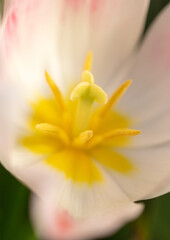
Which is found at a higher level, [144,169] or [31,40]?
[31,40]

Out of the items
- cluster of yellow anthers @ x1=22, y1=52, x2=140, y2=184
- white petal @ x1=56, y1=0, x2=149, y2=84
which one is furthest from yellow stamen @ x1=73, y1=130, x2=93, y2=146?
white petal @ x1=56, y1=0, x2=149, y2=84

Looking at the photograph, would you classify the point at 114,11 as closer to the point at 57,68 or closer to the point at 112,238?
the point at 57,68

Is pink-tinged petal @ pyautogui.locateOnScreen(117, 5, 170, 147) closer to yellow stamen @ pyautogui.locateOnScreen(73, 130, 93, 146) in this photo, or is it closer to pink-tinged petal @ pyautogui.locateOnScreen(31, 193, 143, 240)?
yellow stamen @ pyautogui.locateOnScreen(73, 130, 93, 146)

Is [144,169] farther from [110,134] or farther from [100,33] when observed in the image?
[100,33]

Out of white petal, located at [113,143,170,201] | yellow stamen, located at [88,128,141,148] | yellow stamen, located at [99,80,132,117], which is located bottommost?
white petal, located at [113,143,170,201]

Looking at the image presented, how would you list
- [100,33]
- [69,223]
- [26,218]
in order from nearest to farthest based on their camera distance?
1. [69,223]
2. [26,218]
3. [100,33]

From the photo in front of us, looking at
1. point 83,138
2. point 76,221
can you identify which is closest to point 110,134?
point 83,138

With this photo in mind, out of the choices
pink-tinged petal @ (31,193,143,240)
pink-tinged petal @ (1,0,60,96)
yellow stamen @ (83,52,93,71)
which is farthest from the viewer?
yellow stamen @ (83,52,93,71)
